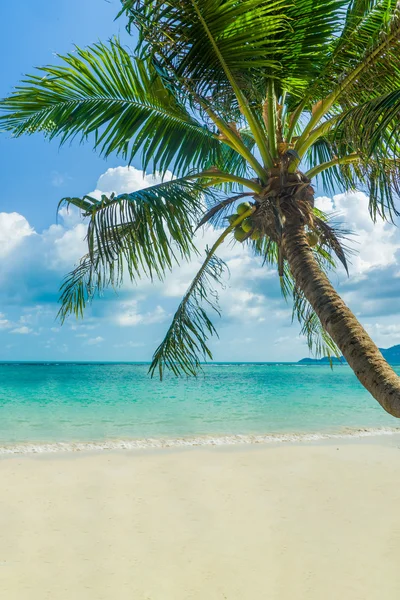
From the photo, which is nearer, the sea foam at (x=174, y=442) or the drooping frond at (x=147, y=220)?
the drooping frond at (x=147, y=220)

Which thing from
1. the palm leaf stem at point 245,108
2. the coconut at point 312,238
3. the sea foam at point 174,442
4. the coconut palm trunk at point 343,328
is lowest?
the sea foam at point 174,442

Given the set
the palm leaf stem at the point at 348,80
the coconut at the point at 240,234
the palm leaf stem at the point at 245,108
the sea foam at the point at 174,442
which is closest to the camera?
the palm leaf stem at the point at 348,80

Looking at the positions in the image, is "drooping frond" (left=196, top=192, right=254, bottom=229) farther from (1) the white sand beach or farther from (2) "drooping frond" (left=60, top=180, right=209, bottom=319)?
(1) the white sand beach

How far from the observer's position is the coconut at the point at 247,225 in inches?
149

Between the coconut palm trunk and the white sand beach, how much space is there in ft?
8.26

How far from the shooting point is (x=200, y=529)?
554 centimetres

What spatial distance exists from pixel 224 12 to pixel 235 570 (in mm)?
4392

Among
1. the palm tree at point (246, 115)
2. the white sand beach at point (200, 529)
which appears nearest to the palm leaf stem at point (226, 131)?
the palm tree at point (246, 115)

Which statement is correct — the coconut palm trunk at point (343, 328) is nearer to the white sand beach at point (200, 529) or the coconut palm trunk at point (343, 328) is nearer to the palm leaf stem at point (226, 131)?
the palm leaf stem at point (226, 131)

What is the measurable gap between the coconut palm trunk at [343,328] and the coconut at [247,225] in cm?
40

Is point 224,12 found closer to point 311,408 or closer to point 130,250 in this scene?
point 130,250

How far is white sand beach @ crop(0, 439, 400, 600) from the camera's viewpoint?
14.0 feet

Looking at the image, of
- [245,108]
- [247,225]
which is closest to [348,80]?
[245,108]

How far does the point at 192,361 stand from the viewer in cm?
444
